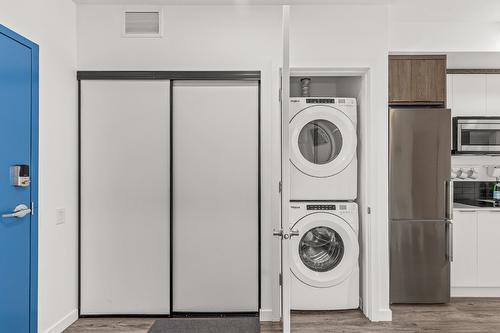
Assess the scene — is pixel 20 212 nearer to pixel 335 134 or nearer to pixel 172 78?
pixel 172 78

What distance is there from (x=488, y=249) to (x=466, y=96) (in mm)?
1570

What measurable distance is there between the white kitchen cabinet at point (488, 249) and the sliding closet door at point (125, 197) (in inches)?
114

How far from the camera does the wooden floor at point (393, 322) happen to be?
3083mm

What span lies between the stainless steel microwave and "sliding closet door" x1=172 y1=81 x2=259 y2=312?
2.12 metres

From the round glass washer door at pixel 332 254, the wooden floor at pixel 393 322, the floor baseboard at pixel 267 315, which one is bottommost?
the wooden floor at pixel 393 322

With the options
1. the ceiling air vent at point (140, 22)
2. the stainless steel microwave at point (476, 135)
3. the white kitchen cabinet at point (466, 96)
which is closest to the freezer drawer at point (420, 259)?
the stainless steel microwave at point (476, 135)

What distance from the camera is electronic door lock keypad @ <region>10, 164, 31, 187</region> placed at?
7.98ft

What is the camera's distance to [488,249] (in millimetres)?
3768

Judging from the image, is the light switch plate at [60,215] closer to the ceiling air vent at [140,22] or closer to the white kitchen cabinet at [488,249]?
the ceiling air vent at [140,22]

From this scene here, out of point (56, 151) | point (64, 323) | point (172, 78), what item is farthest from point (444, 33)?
point (64, 323)

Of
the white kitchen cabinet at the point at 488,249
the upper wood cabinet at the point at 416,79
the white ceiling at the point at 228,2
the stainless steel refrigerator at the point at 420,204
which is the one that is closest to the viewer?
the white ceiling at the point at 228,2

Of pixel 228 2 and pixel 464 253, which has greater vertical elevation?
pixel 228 2

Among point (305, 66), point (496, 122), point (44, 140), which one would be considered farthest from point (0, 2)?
point (496, 122)

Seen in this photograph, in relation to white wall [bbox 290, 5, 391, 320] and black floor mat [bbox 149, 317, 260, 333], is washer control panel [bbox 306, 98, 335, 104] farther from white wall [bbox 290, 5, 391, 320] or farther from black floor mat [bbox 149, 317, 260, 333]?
black floor mat [bbox 149, 317, 260, 333]
